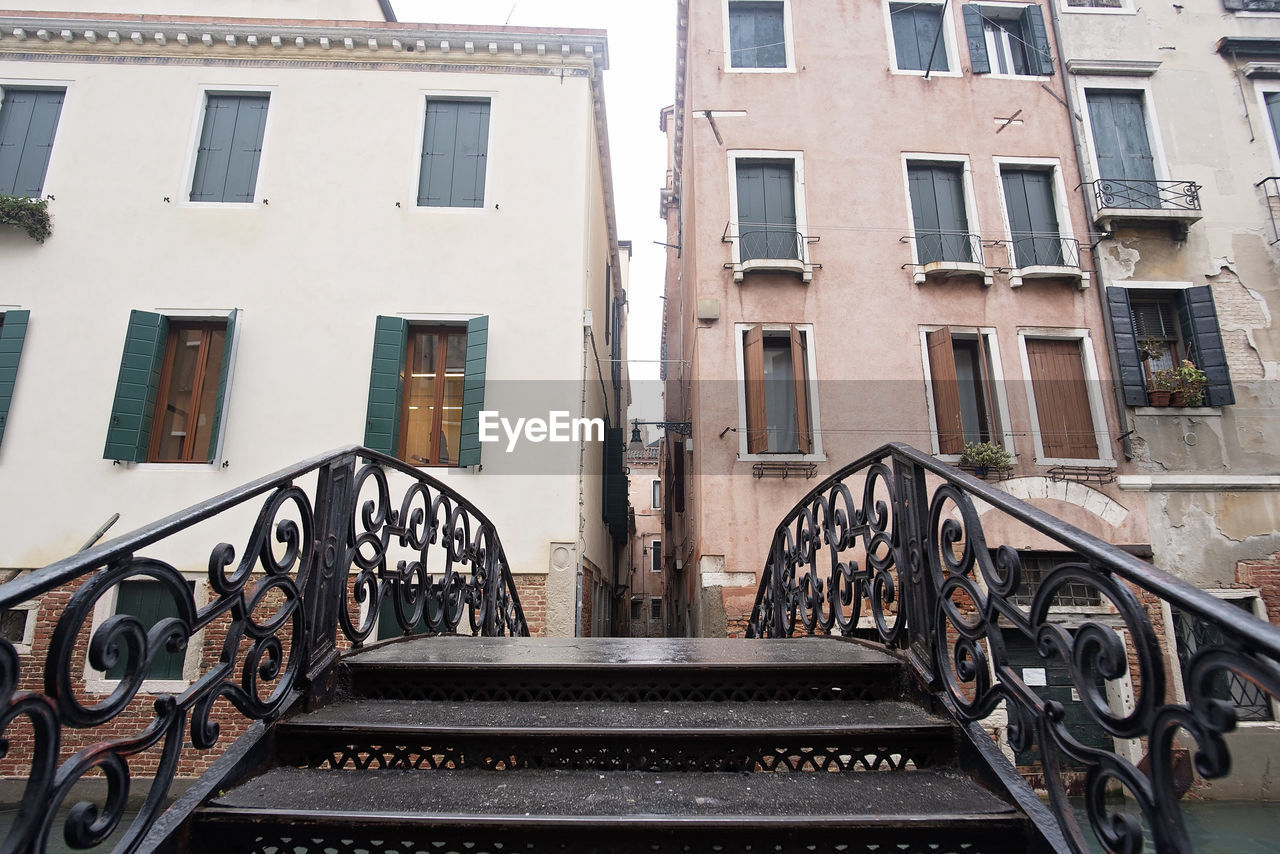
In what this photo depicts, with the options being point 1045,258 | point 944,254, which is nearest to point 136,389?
point 944,254

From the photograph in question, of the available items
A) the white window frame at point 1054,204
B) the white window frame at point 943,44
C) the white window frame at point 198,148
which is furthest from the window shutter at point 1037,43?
the white window frame at point 198,148

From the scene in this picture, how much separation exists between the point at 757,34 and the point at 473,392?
313 inches

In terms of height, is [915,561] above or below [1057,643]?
above

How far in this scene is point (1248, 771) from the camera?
809cm

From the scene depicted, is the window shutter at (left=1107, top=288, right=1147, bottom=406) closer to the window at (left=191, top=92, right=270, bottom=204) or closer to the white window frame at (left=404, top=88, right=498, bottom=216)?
the white window frame at (left=404, top=88, right=498, bottom=216)

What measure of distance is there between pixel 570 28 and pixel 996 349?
7.65 m

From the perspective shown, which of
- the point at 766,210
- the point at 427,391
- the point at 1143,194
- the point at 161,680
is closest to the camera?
the point at 161,680

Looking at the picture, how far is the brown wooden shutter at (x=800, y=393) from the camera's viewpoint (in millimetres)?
8953

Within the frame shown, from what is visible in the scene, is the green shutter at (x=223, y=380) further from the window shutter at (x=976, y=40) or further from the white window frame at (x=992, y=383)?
the window shutter at (x=976, y=40)

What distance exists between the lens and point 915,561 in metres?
2.41

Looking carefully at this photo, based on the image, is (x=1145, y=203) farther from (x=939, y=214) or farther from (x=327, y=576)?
(x=327, y=576)

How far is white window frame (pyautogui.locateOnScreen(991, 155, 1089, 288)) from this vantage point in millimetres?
9594

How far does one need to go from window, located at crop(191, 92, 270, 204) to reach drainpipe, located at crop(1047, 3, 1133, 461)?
12212 millimetres

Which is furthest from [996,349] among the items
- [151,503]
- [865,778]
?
[151,503]
